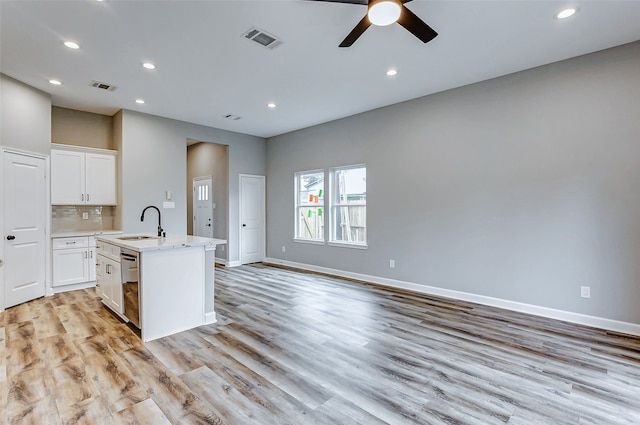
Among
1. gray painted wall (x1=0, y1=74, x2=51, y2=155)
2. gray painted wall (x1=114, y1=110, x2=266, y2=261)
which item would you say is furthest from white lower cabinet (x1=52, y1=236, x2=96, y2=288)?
gray painted wall (x1=0, y1=74, x2=51, y2=155)

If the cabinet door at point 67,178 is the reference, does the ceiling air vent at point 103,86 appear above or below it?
above

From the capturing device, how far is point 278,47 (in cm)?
333

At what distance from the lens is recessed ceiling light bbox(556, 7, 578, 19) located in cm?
271

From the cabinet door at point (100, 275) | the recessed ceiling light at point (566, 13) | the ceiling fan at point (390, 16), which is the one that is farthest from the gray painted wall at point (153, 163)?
the recessed ceiling light at point (566, 13)

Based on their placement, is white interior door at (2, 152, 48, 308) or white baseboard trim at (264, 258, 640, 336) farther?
white interior door at (2, 152, 48, 308)

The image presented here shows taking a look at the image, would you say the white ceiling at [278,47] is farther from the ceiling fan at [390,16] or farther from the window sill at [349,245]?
the window sill at [349,245]

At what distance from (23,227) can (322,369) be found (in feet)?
15.0

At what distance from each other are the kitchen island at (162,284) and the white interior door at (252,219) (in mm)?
3471

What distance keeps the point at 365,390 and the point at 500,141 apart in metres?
3.56

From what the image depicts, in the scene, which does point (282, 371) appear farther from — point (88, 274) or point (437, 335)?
point (88, 274)

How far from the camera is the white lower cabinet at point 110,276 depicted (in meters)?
3.53

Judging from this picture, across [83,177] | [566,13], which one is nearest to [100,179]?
[83,177]

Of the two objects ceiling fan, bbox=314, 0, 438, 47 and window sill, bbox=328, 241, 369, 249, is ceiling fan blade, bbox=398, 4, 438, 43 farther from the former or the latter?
window sill, bbox=328, 241, 369, 249

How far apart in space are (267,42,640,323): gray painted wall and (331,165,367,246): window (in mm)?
253
